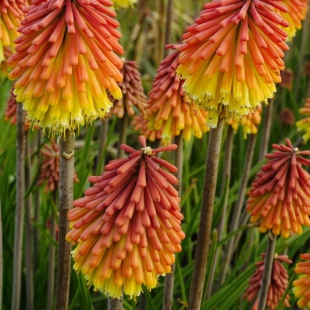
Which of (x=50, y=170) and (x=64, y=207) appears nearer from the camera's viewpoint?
(x=64, y=207)

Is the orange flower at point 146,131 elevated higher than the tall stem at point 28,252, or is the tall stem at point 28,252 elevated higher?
the orange flower at point 146,131

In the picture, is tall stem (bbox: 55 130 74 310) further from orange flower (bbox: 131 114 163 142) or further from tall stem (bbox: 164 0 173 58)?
tall stem (bbox: 164 0 173 58)

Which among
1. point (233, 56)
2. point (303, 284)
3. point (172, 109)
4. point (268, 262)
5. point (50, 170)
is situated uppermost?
point (233, 56)

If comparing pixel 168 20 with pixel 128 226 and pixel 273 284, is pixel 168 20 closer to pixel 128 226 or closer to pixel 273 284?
pixel 273 284

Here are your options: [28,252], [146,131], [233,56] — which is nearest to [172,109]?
[146,131]

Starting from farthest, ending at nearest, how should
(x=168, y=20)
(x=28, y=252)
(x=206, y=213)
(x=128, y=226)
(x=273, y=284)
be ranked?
(x=168, y=20)
(x=28, y=252)
(x=273, y=284)
(x=206, y=213)
(x=128, y=226)

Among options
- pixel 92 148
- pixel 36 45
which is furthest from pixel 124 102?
pixel 92 148

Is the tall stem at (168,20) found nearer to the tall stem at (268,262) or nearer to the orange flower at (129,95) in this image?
the orange flower at (129,95)

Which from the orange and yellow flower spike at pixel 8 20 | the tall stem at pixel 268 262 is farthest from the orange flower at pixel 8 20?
the tall stem at pixel 268 262
